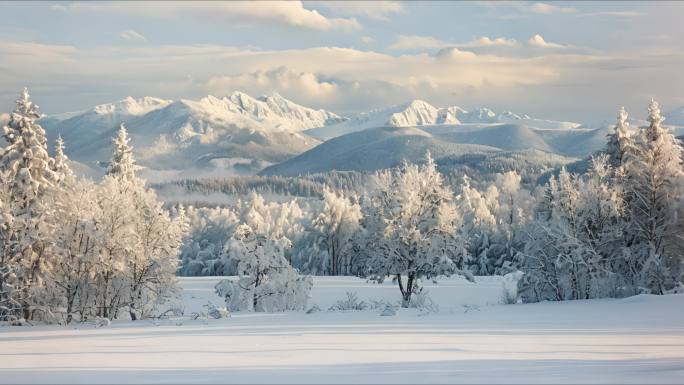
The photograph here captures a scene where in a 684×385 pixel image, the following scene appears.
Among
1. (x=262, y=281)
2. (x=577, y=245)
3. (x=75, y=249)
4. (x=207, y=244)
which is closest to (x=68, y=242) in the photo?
(x=75, y=249)

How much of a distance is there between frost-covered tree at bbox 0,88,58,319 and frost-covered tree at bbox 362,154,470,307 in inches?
659

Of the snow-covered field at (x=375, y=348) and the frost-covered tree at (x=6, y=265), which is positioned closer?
the snow-covered field at (x=375, y=348)

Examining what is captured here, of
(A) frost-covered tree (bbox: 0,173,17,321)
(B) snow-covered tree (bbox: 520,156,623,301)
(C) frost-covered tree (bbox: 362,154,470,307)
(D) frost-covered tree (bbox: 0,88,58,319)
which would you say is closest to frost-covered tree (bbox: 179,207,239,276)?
(C) frost-covered tree (bbox: 362,154,470,307)

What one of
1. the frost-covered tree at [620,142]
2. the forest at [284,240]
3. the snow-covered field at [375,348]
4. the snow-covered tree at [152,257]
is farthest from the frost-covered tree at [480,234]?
the snow-covered field at [375,348]

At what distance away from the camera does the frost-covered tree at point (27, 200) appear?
89.4ft

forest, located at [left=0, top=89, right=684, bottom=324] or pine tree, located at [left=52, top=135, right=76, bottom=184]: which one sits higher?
pine tree, located at [left=52, top=135, right=76, bottom=184]

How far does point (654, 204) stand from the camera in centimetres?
3338

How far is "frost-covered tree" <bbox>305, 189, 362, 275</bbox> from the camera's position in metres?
79.6

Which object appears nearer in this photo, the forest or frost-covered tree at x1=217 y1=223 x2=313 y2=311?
the forest

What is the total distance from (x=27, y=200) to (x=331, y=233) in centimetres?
5334

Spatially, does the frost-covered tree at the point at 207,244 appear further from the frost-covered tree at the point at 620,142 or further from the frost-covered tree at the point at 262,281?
the frost-covered tree at the point at 620,142

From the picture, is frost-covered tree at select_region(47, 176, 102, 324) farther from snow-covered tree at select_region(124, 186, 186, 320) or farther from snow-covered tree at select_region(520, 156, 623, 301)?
snow-covered tree at select_region(520, 156, 623, 301)

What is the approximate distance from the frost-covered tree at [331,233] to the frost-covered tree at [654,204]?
150 ft

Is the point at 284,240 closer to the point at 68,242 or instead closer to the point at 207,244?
the point at 68,242
